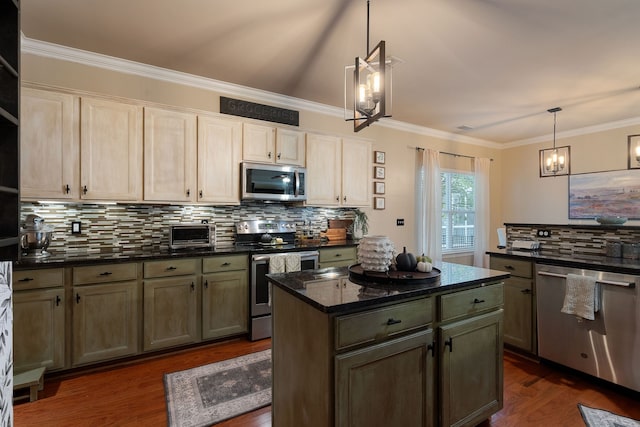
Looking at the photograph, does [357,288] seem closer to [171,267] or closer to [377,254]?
[377,254]

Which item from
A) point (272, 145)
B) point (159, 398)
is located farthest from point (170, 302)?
point (272, 145)

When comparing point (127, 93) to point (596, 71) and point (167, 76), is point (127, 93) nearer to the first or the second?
point (167, 76)

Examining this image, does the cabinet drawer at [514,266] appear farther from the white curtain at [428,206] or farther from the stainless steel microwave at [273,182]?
the stainless steel microwave at [273,182]

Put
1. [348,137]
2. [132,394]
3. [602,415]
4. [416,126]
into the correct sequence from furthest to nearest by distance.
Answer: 1. [416,126]
2. [348,137]
3. [132,394]
4. [602,415]

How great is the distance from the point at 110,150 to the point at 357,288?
264 centimetres

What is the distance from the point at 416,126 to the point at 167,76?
371cm

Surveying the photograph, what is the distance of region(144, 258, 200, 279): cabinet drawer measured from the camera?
9.05 feet

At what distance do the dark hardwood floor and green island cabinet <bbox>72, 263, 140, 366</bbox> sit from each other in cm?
19

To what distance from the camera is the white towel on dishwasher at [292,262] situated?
333cm

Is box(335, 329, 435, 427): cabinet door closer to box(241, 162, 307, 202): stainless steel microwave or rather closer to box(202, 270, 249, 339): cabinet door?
box(202, 270, 249, 339): cabinet door

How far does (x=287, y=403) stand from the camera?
1650mm

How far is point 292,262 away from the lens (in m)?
3.37

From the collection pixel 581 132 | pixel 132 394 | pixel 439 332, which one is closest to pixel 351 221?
pixel 439 332

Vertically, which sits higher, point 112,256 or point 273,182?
point 273,182
